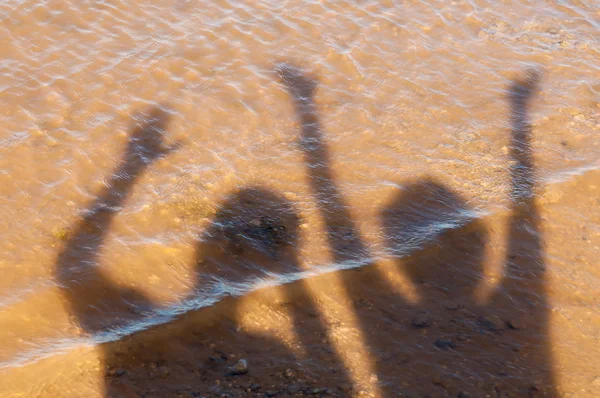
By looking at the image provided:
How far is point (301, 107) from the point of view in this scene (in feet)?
23.3

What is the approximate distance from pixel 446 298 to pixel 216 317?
1601mm

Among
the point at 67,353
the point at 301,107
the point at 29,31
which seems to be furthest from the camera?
the point at 29,31

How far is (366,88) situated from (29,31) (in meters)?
3.70

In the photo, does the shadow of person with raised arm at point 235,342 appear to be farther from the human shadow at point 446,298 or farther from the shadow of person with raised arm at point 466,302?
the shadow of person with raised arm at point 466,302

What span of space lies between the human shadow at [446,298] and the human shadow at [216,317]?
37cm

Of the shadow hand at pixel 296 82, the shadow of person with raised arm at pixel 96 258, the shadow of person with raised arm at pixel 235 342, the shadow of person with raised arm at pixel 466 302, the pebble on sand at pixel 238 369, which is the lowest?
the shadow of person with raised arm at pixel 96 258

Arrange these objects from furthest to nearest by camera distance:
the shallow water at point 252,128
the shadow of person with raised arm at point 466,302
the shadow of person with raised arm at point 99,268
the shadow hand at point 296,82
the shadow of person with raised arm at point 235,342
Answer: the shadow hand at point 296,82 → the shallow water at point 252,128 → the shadow of person with raised arm at point 99,268 → the shadow of person with raised arm at point 466,302 → the shadow of person with raised arm at point 235,342

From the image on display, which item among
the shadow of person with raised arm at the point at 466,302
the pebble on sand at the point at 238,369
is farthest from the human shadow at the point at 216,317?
the shadow of person with raised arm at the point at 466,302

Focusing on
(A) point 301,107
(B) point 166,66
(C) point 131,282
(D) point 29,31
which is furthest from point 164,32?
(C) point 131,282

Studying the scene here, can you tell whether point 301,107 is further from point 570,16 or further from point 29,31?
point 570,16

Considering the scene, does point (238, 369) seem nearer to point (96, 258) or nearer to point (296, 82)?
point (96, 258)

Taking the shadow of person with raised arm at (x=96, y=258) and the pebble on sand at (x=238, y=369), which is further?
the shadow of person with raised arm at (x=96, y=258)

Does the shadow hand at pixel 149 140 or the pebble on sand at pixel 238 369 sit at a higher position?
the pebble on sand at pixel 238 369

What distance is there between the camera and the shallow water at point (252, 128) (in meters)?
5.10
